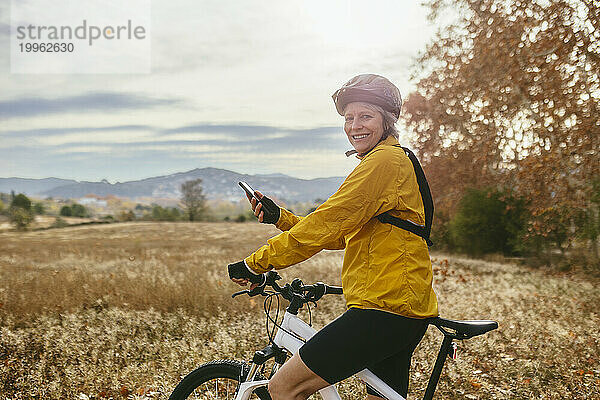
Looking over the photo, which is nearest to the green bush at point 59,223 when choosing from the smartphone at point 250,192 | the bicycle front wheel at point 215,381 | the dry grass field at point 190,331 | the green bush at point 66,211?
the green bush at point 66,211

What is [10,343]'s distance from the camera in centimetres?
643

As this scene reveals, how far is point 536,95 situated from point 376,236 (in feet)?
35.4

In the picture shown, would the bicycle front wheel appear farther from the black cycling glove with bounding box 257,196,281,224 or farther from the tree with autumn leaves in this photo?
the tree with autumn leaves

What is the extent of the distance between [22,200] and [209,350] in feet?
71.8

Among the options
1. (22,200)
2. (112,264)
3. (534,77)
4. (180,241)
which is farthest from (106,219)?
(534,77)

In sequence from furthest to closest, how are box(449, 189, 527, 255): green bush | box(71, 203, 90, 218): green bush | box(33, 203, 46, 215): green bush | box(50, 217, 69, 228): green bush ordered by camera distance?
1. box(71, 203, 90, 218): green bush
2. box(50, 217, 69, 228): green bush
3. box(33, 203, 46, 215): green bush
4. box(449, 189, 527, 255): green bush

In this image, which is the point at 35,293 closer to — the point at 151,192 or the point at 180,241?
the point at 180,241

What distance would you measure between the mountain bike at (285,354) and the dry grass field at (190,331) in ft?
6.92

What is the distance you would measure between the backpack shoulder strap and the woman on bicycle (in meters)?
0.02

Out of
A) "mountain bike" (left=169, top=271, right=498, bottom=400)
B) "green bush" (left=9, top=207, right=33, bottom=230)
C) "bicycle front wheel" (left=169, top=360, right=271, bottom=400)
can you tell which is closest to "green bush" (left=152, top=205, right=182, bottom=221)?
"green bush" (left=9, top=207, right=33, bottom=230)

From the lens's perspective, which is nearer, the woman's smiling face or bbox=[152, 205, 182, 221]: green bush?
the woman's smiling face

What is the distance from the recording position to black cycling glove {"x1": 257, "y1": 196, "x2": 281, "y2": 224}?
2.77m

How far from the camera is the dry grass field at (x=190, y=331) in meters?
5.41

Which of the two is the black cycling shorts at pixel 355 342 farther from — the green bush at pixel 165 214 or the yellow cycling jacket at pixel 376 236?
the green bush at pixel 165 214
